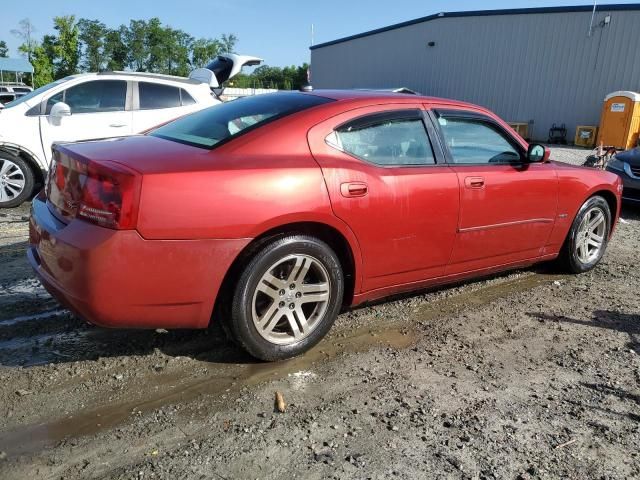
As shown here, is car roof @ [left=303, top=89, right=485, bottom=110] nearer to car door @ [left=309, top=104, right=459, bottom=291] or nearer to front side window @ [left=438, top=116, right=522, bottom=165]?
car door @ [left=309, top=104, right=459, bottom=291]

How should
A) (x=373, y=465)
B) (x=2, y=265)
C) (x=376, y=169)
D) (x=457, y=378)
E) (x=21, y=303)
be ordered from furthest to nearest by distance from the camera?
(x=2, y=265), (x=21, y=303), (x=376, y=169), (x=457, y=378), (x=373, y=465)

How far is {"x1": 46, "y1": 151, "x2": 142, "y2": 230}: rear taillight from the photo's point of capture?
2.46 metres

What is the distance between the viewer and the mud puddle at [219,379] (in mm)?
2346

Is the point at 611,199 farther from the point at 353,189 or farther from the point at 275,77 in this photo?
the point at 275,77

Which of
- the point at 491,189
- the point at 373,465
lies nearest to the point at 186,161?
the point at 373,465

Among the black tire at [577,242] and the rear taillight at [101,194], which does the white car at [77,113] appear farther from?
the black tire at [577,242]

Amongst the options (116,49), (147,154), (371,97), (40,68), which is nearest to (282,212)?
(147,154)

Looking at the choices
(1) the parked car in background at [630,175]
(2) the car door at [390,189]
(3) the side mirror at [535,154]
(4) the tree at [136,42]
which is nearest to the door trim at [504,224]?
(2) the car door at [390,189]

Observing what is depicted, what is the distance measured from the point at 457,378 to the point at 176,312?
1.58 m

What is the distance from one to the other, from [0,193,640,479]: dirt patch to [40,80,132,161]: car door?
3.63 m

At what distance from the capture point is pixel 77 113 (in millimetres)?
7180

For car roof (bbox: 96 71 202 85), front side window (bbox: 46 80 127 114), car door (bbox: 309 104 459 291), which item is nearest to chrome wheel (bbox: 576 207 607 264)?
car door (bbox: 309 104 459 291)

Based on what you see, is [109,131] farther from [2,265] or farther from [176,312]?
[176,312]

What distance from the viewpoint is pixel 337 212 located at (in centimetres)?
302
